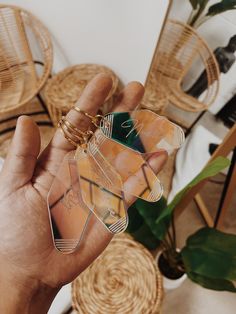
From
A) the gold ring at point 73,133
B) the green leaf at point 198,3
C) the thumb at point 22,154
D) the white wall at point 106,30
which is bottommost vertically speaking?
the thumb at point 22,154

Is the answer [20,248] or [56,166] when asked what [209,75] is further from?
[20,248]

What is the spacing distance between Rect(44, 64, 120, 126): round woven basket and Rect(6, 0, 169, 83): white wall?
0.05 metres

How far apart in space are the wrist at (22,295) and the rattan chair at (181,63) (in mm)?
640

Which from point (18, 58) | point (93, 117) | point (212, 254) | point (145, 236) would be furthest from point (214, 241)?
point (18, 58)

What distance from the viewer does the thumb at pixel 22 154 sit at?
1.75ft

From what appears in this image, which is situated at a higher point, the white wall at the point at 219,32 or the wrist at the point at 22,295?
the white wall at the point at 219,32

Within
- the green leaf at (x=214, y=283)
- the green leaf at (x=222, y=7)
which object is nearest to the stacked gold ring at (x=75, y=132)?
the green leaf at (x=222, y=7)

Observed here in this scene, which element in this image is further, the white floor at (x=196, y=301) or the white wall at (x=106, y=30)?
the white floor at (x=196, y=301)

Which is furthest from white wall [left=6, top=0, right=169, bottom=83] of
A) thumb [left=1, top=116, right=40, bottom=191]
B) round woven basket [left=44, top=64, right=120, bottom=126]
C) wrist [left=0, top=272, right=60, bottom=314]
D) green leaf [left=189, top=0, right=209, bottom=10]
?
wrist [left=0, top=272, right=60, bottom=314]

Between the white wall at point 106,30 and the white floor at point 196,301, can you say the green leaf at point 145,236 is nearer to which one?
the white floor at point 196,301

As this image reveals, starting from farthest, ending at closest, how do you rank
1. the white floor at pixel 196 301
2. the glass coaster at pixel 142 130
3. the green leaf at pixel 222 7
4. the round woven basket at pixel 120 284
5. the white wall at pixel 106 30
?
the white floor at pixel 196 301, the white wall at pixel 106 30, the round woven basket at pixel 120 284, the glass coaster at pixel 142 130, the green leaf at pixel 222 7

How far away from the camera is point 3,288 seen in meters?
0.57

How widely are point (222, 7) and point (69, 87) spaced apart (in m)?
0.73

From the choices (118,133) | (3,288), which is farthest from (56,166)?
(3,288)
